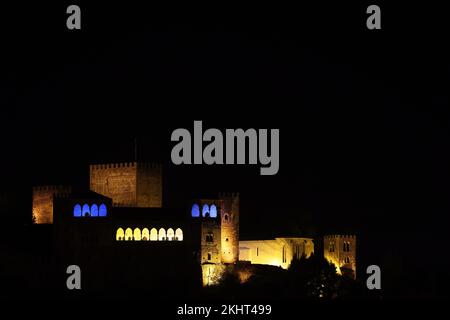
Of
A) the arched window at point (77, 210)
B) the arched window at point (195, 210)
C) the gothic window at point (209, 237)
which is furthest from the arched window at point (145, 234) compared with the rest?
the arched window at point (77, 210)

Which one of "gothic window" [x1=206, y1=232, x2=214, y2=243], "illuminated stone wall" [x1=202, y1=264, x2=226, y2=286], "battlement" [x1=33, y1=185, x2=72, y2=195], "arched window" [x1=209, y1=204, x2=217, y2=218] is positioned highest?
"battlement" [x1=33, y1=185, x2=72, y2=195]

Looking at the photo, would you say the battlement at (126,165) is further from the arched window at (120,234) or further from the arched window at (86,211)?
the arched window at (86,211)

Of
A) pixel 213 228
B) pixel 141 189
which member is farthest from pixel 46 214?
pixel 213 228

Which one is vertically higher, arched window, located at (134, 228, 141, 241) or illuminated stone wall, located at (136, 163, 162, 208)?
illuminated stone wall, located at (136, 163, 162, 208)

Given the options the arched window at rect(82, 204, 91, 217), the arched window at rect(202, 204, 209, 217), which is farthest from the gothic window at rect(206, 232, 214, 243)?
the arched window at rect(82, 204, 91, 217)

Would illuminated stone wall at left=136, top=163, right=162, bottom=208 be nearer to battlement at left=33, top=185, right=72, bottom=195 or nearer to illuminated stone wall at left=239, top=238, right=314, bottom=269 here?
battlement at left=33, top=185, right=72, bottom=195

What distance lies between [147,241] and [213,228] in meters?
5.36

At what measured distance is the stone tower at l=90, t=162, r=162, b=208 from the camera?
302 feet

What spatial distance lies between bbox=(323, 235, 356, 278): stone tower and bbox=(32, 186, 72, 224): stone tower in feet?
60.3

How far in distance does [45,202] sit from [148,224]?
9804 millimetres

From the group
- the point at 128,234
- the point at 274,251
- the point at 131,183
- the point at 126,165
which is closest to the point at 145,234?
the point at 128,234

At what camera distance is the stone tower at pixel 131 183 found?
92.2 m

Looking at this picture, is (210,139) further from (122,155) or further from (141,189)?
(122,155)

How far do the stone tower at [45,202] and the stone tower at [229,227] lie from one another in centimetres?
1036
